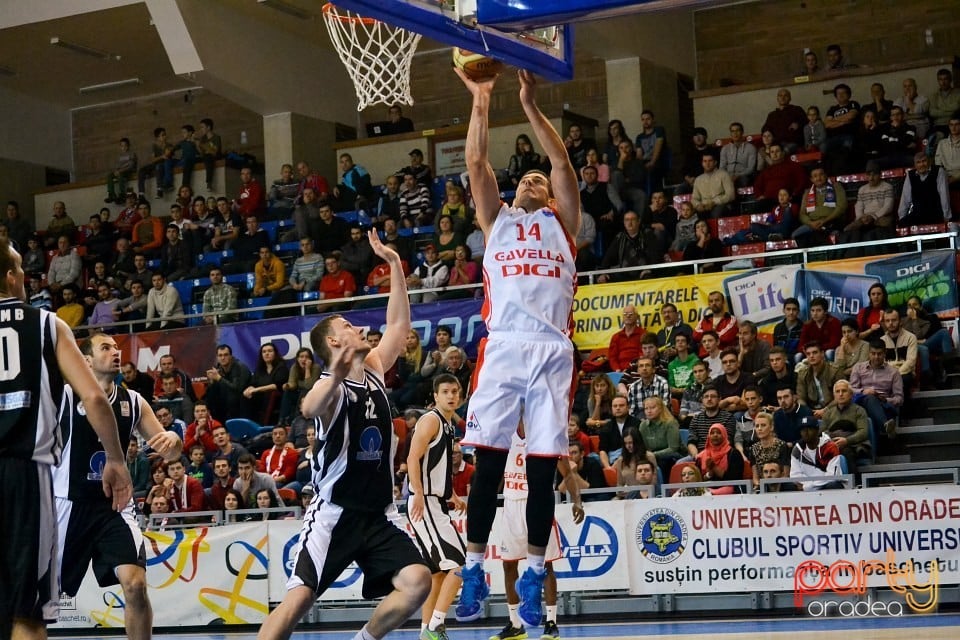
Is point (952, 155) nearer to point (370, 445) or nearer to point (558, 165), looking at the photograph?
point (558, 165)

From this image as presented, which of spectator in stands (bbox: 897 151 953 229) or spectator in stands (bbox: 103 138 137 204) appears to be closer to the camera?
spectator in stands (bbox: 897 151 953 229)

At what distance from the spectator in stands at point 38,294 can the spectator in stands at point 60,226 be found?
1350 millimetres

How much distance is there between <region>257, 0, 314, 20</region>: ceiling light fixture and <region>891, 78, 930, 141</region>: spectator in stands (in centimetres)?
1002

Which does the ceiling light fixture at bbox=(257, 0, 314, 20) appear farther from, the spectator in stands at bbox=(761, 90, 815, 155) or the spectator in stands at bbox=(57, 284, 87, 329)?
the spectator in stands at bbox=(761, 90, 815, 155)

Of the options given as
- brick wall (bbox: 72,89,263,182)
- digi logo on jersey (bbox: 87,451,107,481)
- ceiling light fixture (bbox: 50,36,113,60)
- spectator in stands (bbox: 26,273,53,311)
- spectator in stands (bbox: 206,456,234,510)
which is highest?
ceiling light fixture (bbox: 50,36,113,60)

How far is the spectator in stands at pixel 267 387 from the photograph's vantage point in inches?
679

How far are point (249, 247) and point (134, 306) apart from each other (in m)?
2.01

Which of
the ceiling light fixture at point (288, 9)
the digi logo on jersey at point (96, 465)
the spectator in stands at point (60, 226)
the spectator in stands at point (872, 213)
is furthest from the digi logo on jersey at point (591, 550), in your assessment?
the spectator in stands at point (60, 226)

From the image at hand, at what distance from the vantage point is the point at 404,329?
752 cm

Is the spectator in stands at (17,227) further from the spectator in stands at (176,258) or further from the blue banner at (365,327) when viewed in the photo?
the blue banner at (365,327)

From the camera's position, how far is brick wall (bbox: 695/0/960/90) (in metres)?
21.5

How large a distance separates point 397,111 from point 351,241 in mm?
4606

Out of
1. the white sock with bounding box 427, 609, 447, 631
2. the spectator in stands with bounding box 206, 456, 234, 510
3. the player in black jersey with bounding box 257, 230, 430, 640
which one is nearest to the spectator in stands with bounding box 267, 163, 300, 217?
the spectator in stands with bounding box 206, 456, 234, 510

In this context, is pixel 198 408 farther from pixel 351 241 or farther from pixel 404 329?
pixel 404 329
